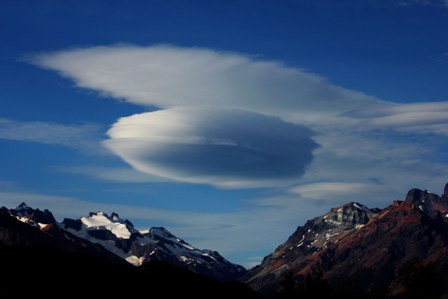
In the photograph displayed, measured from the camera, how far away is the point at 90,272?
509 ft

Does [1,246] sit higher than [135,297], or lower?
higher

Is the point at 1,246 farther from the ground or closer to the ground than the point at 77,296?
farther from the ground

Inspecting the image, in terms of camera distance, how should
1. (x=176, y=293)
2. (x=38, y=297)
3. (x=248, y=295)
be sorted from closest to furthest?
(x=38, y=297) → (x=176, y=293) → (x=248, y=295)

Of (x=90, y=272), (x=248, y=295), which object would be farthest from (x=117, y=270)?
(x=248, y=295)

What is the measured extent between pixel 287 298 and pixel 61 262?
2796 inches

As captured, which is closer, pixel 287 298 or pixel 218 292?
pixel 218 292

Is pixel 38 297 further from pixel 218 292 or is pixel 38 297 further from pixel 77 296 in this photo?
pixel 218 292

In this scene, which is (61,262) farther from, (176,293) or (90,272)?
(176,293)

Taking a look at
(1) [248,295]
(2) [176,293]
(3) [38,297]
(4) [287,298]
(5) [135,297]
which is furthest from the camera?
(4) [287,298]

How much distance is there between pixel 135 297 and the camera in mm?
150125

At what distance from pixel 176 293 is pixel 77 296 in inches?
1009

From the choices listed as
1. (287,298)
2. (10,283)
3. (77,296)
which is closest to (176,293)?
(77,296)

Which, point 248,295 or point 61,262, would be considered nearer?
point 61,262

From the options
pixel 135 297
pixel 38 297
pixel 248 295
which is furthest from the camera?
pixel 248 295
